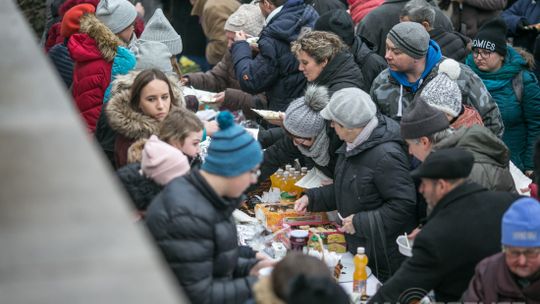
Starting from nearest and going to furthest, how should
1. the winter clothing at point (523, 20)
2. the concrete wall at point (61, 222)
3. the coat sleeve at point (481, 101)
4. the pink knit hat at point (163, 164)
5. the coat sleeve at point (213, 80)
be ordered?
the concrete wall at point (61, 222) → the pink knit hat at point (163, 164) → the coat sleeve at point (481, 101) → the coat sleeve at point (213, 80) → the winter clothing at point (523, 20)

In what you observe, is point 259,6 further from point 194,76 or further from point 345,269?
point 345,269

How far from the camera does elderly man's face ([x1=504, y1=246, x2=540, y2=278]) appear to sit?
433 centimetres

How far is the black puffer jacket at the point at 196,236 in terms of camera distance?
13.7 ft

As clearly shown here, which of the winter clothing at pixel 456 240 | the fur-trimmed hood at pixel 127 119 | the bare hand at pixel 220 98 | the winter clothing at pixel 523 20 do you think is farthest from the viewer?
the winter clothing at pixel 523 20

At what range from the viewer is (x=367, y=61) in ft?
26.1

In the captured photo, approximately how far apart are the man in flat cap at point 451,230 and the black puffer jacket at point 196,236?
0.98 metres

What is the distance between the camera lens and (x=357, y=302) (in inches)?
213

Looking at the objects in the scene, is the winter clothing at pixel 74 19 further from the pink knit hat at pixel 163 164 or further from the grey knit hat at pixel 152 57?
the pink knit hat at pixel 163 164

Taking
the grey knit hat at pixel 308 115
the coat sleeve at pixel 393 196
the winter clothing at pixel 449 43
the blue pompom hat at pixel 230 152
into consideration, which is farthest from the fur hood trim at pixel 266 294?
the winter clothing at pixel 449 43

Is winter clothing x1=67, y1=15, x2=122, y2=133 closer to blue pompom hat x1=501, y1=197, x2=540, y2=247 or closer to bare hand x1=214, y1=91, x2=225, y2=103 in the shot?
bare hand x1=214, y1=91, x2=225, y2=103

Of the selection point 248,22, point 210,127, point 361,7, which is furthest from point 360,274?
point 361,7

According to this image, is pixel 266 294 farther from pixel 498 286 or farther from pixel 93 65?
pixel 93 65

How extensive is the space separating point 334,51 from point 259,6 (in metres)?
2.31

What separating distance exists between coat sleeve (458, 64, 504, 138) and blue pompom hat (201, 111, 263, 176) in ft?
9.33
